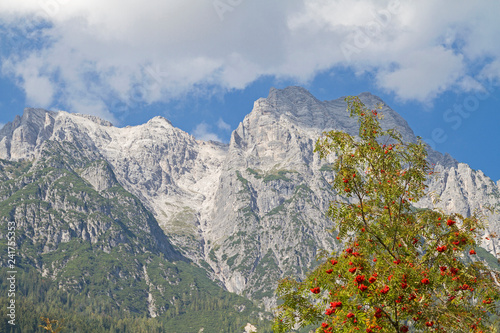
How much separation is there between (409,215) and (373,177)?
267 cm

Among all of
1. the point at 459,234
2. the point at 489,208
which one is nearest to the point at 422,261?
the point at 459,234

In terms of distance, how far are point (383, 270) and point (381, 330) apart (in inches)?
93.4

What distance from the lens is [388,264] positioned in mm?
17969

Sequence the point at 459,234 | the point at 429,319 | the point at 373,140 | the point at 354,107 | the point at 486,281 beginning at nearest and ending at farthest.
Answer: the point at 429,319 < the point at 459,234 < the point at 486,281 < the point at 373,140 < the point at 354,107

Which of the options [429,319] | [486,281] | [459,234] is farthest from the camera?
[486,281]

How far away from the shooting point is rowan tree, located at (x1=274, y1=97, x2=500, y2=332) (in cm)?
1723

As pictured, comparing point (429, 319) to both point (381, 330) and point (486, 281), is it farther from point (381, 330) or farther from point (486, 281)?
point (486, 281)

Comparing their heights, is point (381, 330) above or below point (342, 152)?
below

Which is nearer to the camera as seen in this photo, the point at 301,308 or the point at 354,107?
the point at 301,308

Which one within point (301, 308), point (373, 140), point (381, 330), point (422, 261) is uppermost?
point (373, 140)

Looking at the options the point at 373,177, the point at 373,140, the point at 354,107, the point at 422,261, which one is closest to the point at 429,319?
the point at 422,261

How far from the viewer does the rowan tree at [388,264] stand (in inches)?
679

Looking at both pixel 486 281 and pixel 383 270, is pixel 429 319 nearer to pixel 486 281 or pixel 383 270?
pixel 383 270

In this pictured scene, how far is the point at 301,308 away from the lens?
21.7 meters
